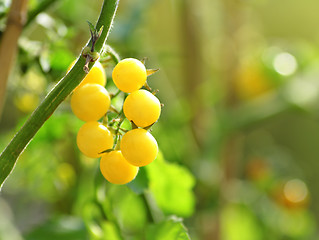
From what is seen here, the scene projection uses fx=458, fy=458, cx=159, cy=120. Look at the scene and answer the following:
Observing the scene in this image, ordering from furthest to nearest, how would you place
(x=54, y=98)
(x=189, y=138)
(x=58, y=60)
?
(x=189, y=138) → (x=58, y=60) → (x=54, y=98)

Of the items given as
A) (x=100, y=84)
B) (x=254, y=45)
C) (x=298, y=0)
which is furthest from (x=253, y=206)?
(x=298, y=0)

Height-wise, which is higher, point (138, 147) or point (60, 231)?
point (138, 147)

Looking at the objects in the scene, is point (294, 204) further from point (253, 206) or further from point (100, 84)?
point (100, 84)

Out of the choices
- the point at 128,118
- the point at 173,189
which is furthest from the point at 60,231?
the point at 128,118

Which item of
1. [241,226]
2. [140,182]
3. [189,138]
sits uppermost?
[140,182]

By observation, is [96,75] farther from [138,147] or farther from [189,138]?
[189,138]

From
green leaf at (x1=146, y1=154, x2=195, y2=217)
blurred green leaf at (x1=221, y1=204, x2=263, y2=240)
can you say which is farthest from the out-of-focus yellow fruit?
green leaf at (x1=146, y1=154, x2=195, y2=217)

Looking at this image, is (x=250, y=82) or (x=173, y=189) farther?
(x=250, y=82)
